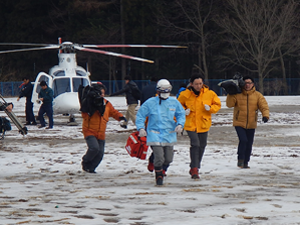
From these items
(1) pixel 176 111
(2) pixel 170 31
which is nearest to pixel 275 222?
(1) pixel 176 111

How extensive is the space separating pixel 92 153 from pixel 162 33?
4570 centimetres

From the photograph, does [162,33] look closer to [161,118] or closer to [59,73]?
[59,73]

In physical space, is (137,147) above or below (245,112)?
below

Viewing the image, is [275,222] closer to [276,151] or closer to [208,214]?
[208,214]

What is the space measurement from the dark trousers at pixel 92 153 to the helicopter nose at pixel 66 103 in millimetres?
9773

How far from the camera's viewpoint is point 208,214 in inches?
234

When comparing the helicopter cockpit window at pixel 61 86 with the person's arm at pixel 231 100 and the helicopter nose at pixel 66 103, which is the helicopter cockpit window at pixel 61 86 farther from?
the person's arm at pixel 231 100

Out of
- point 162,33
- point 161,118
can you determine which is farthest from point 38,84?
point 162,33

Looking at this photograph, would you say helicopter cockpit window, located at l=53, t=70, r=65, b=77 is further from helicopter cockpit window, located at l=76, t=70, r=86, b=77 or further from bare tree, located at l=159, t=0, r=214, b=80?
bare tree, located at l=159, t=0, r=214, b=80

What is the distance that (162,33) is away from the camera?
178 ft

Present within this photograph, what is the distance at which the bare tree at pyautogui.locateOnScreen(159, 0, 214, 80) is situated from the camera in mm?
52906

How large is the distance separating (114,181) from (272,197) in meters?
2.44

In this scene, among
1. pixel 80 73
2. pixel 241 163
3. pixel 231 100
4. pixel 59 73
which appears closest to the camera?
pixel 241 163

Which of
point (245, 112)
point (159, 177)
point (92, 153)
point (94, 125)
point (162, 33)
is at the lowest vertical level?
point (159, 177)
